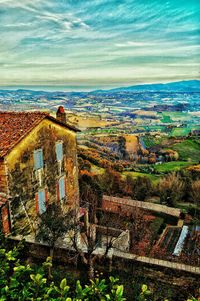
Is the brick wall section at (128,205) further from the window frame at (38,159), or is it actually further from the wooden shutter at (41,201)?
the window frame at (38,159)

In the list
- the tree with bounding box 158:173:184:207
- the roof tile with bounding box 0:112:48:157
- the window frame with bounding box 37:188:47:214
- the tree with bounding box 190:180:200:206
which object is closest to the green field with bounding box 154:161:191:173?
the tree with bounding box 158:173:184:207

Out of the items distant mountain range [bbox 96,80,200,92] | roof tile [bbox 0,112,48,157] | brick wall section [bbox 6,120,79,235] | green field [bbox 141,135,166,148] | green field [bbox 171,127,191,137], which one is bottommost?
green field [bbox 141,135,166,148]

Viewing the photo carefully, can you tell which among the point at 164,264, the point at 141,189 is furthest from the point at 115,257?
the point at 141,189

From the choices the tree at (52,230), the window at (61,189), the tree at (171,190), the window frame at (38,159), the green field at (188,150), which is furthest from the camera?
the green field at (188,150)

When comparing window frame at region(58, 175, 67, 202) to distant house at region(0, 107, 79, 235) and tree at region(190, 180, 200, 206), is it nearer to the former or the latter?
distant house at region(0, 107, 79, 235)

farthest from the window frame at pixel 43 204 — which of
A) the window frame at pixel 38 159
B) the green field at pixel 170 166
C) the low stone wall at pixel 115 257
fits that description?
the green field at pixel 170 166

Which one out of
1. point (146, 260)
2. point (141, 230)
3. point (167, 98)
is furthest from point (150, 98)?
point (146, 260)
